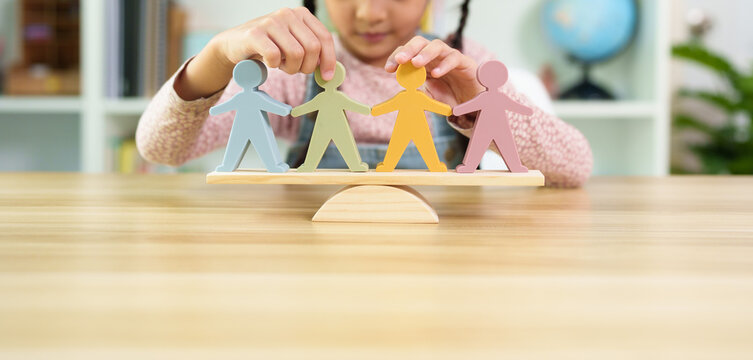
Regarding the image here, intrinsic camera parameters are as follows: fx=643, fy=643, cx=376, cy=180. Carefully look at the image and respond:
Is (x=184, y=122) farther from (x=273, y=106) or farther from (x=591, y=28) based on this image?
(x=591, y=28)

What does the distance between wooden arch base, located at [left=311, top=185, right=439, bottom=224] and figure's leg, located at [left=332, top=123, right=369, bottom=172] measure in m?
0.04

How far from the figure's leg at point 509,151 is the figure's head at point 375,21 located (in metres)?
0.48

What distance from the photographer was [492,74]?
64cm

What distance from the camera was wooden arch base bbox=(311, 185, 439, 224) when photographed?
1.96 ft

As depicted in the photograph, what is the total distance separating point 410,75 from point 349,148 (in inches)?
3.8

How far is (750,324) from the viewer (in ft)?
0.96

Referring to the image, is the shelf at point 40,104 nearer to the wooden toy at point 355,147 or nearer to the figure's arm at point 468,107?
the wooden toy at point 355,147

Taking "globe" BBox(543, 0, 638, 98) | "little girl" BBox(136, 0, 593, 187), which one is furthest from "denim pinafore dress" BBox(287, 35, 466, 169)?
"globe" BBox(543, 0, 638, 98)

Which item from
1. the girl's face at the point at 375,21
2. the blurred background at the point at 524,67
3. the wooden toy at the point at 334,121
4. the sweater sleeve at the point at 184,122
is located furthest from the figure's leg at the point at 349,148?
the blurred background at the point at 524,67

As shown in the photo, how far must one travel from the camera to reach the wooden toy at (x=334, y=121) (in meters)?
0.65

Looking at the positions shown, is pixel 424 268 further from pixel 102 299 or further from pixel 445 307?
pixel 102 299

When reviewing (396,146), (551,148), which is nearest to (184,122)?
(396,146)

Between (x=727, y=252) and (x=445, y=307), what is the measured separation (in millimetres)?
263

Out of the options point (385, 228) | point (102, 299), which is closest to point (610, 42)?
point (385, 228)
